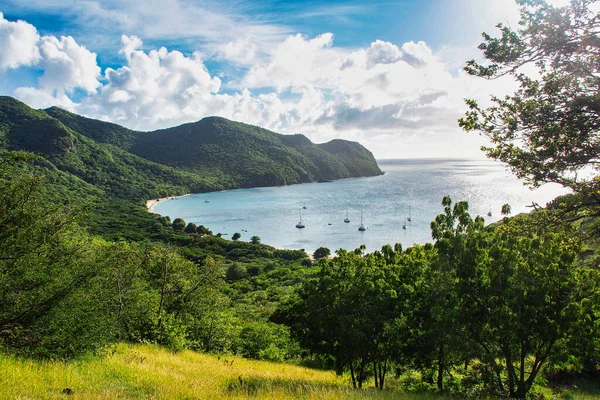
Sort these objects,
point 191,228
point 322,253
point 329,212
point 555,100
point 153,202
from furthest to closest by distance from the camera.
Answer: point 153,202 → point 329,212 → point 191,228 → point 322,253 → point 555,100

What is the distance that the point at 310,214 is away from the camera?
372 ft

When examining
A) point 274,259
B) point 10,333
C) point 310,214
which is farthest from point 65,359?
point 310,214

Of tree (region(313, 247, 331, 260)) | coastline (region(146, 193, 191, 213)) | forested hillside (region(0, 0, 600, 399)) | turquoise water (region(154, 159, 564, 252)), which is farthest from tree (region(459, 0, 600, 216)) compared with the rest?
coastline (region(146, 193, 191, 213))

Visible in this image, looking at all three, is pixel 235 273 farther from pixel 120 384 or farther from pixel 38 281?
pixel 120 384

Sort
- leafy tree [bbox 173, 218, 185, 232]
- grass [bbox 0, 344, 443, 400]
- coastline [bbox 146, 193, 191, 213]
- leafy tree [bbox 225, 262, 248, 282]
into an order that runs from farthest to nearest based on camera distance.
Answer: coastline [bbox 146, 193, 191, 213], leafy tree [bbox 173, 218, 185, 232], leafy tree [bbox 225, 262, 248, 282], grass [bbox 0, 344, 443, 400]

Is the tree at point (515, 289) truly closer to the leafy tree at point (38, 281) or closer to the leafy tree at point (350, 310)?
the leafy tree at point (350, 310)

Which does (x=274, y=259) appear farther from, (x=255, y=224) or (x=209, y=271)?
(x=209, y=271)

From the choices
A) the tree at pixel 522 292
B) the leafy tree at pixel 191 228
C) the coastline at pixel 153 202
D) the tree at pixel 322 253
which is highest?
the coastline at pixel 153 202

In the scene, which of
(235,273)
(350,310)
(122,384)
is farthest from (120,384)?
(235,273)

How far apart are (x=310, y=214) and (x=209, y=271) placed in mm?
92542

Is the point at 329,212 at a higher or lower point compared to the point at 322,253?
higher

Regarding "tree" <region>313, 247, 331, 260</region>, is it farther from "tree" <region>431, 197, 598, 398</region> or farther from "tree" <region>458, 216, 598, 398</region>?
"tree" <region>458, 216, 598, 398</region>

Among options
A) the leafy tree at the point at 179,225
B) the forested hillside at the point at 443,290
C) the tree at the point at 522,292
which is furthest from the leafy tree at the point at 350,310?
the leafy tree at the point at 179,225

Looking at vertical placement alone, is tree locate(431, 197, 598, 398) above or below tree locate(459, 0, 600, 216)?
below
